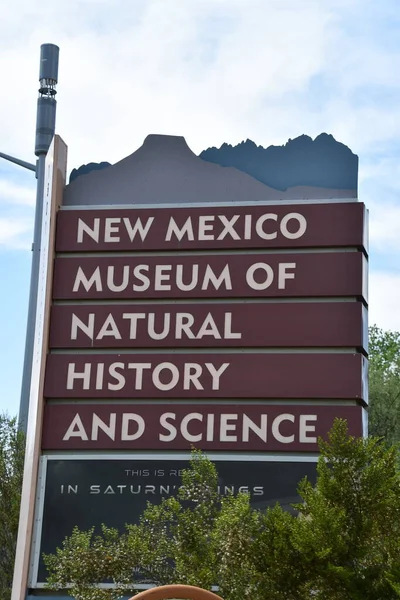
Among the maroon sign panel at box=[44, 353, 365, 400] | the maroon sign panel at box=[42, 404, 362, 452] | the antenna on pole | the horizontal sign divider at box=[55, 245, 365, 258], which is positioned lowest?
the maroon sign panel at box=[42, 404, 362, 452]

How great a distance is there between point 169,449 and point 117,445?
2.72ft

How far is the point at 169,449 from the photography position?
58.4ft

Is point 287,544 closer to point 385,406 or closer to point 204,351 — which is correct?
point 204,351

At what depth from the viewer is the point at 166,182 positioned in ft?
63.1

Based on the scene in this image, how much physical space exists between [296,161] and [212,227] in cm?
179

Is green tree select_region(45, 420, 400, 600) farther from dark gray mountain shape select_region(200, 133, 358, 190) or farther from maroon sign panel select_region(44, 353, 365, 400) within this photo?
dark gray mountain shape select_region(200, 133, 358, 190)

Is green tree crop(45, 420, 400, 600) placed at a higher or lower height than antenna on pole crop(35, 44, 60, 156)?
lower

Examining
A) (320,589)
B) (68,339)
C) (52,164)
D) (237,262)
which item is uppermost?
(52,164)

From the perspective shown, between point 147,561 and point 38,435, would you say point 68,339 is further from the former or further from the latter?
point 147,561

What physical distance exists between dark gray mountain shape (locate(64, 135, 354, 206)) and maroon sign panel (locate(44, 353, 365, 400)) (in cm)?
272

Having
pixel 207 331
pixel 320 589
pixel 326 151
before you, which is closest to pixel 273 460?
pixel 207 331

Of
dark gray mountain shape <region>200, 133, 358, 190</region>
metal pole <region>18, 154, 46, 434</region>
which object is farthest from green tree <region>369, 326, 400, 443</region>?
dark gray mountain shape <region>200, 133, 358, 190</region>

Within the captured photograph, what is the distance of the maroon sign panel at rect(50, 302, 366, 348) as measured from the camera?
58.5 feet

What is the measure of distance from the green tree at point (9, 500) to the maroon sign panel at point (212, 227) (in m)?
6.14
